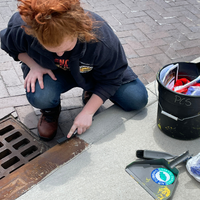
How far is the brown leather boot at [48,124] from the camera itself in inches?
78.1

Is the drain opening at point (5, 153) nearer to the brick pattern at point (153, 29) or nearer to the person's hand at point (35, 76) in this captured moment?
the person's hand at point (35, 76)

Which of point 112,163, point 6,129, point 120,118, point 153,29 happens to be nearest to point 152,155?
point 112,163

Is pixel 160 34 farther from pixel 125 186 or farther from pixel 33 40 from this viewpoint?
pixel 125 186

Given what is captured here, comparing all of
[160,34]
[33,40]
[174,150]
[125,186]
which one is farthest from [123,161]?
[160,34]

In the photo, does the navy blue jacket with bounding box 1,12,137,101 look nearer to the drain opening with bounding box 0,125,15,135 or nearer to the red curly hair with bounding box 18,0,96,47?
the red curly hair with bounding box 18,0,96,47

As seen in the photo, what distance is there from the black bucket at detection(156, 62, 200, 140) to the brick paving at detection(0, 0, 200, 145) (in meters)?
0.71

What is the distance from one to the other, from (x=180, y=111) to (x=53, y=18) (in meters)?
0.97

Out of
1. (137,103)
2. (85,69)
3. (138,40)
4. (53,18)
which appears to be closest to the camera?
(53,18)

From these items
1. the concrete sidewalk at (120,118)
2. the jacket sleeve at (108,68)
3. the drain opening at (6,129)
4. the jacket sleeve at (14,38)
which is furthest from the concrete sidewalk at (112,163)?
the jacket sleeve at (14,38)

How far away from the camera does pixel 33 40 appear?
1.73 m

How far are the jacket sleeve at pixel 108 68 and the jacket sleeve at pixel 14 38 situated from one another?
52 cm

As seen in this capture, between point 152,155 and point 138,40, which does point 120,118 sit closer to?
point 152,155

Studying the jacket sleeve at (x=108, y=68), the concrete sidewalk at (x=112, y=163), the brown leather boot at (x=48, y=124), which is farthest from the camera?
the brown leather boot at (x=48, y=124)

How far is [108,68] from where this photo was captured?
1.81 metres
